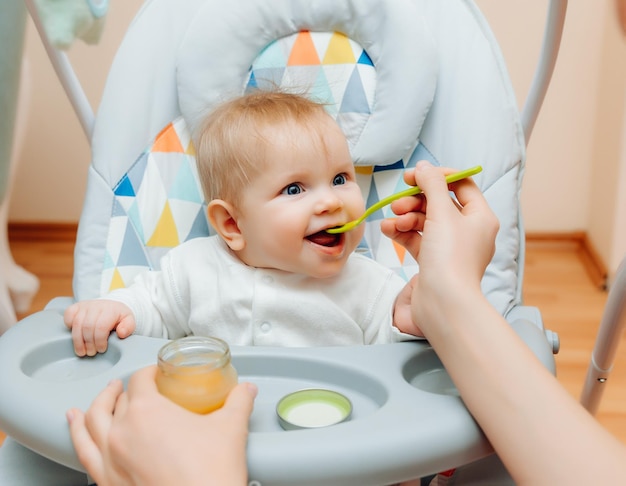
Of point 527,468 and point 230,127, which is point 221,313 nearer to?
point 230,127

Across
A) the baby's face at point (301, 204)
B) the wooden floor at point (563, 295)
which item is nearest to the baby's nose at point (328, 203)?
the baby's face at point (301, 204)

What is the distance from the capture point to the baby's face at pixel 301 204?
855 millimetres

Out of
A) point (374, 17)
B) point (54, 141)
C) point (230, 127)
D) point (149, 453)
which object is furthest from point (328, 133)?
point (54, 141)

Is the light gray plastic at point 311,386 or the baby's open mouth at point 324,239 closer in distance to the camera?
the light gray plastic at point 311,386

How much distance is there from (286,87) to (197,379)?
1.68ft

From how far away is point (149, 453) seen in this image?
22.6 inches

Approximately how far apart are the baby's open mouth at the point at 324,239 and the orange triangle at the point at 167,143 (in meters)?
0.27

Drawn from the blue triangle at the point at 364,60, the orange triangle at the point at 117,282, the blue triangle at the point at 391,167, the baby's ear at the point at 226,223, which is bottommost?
the orange triangle at the point at 117,282

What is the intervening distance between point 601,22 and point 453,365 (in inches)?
67.0

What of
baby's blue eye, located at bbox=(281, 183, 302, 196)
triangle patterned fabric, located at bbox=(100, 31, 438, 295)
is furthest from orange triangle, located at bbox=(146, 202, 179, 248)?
baby's blue eye, located at bbox=(281, 183, 302, 196)

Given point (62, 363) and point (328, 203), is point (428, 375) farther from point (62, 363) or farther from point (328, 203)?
point (62, 363)

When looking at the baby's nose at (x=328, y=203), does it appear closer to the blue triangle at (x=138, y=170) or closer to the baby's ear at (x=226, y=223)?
the baby's ear at (x=226, y=223)

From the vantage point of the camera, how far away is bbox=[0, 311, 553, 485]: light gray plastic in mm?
602

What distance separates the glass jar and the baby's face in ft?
0.66
